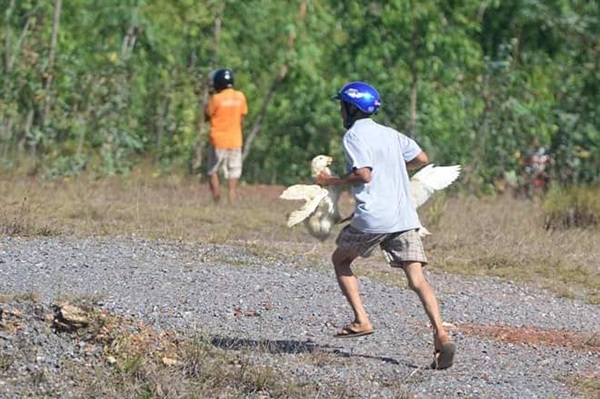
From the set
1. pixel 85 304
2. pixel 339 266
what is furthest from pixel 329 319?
pixel 85 304

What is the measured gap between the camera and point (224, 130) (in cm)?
1669

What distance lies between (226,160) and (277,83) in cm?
409

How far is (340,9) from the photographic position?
20.7 m

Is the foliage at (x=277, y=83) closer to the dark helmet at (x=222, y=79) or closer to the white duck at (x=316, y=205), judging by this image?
the dark helmet at (x=222, y=79)

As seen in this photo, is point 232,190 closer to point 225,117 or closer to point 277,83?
point 225,117

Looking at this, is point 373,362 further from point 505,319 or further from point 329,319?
point 505,319

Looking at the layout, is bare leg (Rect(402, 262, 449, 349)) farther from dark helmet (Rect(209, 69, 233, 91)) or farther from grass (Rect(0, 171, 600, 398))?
dark helmet (Rect(209, 69, 233, 91))

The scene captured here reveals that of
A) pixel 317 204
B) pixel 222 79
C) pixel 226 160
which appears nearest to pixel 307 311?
pixel 317 204

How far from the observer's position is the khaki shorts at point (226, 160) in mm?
16750

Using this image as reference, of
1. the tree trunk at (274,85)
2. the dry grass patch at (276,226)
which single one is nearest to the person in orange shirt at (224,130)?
the dry grass patch at (276,226)

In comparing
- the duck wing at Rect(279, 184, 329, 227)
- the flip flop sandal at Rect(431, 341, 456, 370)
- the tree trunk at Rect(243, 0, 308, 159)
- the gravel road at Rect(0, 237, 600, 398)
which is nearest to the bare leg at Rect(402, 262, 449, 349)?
the flip flop sandal at Rect(431, 341, 456, 370)

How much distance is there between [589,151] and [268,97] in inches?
185

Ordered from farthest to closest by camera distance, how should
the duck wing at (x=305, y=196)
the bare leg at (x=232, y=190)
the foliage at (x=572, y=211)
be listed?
1. the bare leg at (x=232, y=190)
2. the foliage at (x=572, y=211)
3. the duck wing at (x=305, y=196)

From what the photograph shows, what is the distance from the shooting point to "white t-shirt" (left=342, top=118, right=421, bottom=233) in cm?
774
